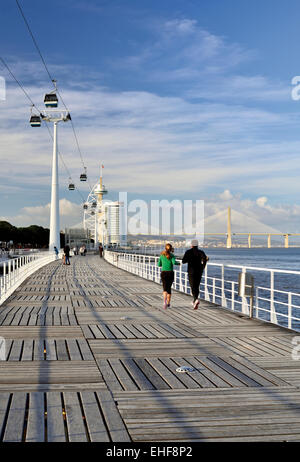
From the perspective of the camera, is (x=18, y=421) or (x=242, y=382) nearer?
(x=18, y=421)

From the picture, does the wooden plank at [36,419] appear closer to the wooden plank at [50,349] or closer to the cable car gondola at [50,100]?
the wooden plank at [50,349]

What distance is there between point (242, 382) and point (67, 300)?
8.61 metres

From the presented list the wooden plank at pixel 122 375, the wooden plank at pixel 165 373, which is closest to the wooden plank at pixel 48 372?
the wooden plank at pixel 122 375

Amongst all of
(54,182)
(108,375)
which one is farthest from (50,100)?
(108,375)

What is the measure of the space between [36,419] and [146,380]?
157cm

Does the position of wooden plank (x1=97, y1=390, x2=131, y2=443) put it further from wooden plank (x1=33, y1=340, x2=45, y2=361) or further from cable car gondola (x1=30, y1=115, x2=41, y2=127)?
cable car gondola (x1=30, y1=115, x2=41, y2=127)

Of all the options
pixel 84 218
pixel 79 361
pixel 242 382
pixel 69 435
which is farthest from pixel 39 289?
pixel 84 218

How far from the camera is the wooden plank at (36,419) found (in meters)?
3.96

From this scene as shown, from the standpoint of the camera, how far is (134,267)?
1112 inches

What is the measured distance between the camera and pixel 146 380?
18.4ft

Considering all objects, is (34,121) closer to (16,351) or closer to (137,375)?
(16,351)

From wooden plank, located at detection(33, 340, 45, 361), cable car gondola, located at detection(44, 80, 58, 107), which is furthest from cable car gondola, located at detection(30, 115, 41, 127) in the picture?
wooden plank, located at detection(33, 340, 45, 361)

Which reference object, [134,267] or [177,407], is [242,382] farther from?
[134,267]
